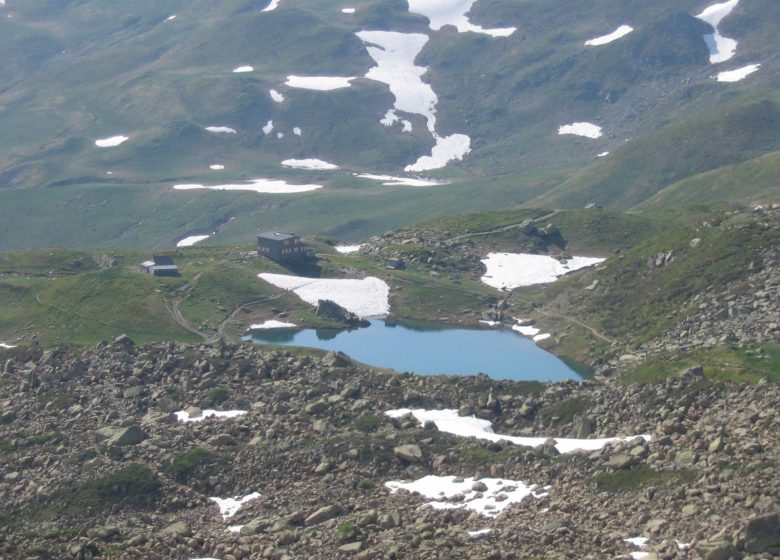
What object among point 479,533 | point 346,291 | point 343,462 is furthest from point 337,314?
point 479,533

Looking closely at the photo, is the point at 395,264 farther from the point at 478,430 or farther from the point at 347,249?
the point at 478,430

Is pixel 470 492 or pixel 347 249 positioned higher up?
pixel 470 492

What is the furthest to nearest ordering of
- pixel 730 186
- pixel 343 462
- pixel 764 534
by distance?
pixel 730 186 → pixel 343 462 → pixel 764 534

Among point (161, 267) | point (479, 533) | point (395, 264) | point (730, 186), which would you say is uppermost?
point (479, 533)

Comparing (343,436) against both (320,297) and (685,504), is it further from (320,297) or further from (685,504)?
(320,297)

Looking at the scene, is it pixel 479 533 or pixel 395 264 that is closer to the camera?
pixel 479 533

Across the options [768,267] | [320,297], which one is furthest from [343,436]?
[320,297]

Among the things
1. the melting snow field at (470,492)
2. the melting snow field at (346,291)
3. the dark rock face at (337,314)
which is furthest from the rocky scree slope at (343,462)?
the melting snow field at (346,291)

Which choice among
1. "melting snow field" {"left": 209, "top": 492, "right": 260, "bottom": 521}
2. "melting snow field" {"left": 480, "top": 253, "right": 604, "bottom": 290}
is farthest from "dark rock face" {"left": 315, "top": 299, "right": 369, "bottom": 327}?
"melting snow field" {"left": 209, "top": 492, "right": 260, "bottom": 521}
